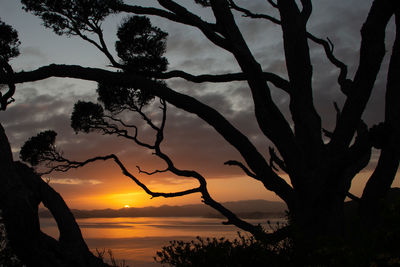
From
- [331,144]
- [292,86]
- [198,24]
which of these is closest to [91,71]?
[198,24]

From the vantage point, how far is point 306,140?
8.62 metres

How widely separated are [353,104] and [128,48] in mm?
8636

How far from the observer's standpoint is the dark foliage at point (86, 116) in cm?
1588

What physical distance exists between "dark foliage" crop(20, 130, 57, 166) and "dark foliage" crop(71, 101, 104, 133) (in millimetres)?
1149

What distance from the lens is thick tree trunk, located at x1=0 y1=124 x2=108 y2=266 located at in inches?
230

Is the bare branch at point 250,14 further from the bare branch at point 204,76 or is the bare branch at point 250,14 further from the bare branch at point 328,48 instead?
the bare branch at point 204,76

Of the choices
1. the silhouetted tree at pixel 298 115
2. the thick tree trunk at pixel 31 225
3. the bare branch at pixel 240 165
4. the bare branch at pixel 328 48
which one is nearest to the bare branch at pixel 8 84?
the silhouetted tree at pixel 298 115

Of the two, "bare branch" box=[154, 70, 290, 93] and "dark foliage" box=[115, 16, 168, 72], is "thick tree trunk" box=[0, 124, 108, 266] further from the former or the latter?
"dark foliage" box=[115, 16, 168, 72]

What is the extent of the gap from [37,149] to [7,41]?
13.7 feet

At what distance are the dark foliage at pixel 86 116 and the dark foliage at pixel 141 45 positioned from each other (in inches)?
119

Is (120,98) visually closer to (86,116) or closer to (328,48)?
(86,116)

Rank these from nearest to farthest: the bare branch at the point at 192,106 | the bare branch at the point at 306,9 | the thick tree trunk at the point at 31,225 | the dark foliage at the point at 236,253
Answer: the thick tree trunk at the point at 31,225, the dark foliage at the point at 236,253, the bare branch at the point at 192,106, the bare branch at the point at 306,9

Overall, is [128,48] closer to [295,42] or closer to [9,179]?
[295,42]

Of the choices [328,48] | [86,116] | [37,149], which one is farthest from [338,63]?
[37,149]
